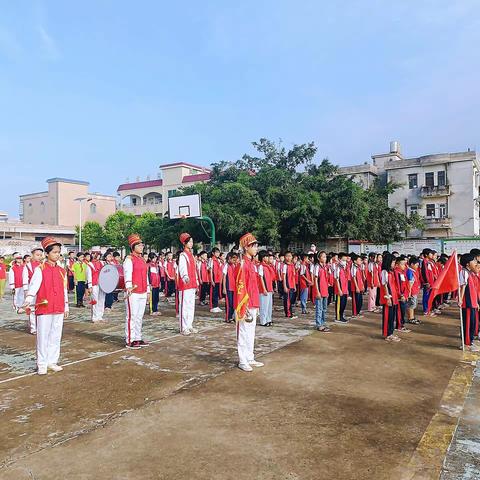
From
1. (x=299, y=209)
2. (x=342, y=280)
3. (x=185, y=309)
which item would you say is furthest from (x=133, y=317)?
(x=299, y=209)

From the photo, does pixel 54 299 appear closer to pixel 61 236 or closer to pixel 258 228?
pixel 258 228

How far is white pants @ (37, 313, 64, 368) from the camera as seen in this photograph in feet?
20.1

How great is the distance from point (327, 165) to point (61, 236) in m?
40.9

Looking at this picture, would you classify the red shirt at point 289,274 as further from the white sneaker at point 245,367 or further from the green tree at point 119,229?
the green tree at point 119,229

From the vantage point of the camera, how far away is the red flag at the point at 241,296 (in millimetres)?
6227

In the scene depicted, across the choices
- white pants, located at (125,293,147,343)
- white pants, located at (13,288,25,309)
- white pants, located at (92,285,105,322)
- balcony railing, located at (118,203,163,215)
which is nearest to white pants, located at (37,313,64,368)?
white pants, located at (125,293,147,343)

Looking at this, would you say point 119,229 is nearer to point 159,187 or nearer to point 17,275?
point 159,187

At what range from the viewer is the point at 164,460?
350cm

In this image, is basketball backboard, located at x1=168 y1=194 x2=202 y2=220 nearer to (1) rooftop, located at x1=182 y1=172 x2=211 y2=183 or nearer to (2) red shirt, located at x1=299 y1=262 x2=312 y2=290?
(2) red shirt, located at x1=299 y1=262 x2=312 y2=290

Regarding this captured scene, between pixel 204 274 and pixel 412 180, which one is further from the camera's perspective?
pixel 412 180

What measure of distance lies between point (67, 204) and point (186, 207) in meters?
42.5

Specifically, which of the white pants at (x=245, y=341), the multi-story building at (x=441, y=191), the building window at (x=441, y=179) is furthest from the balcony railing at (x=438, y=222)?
the white pants at (x=245, y=341)

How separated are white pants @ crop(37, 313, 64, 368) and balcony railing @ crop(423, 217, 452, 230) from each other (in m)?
33.3

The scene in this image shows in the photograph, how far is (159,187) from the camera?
53.2 m
